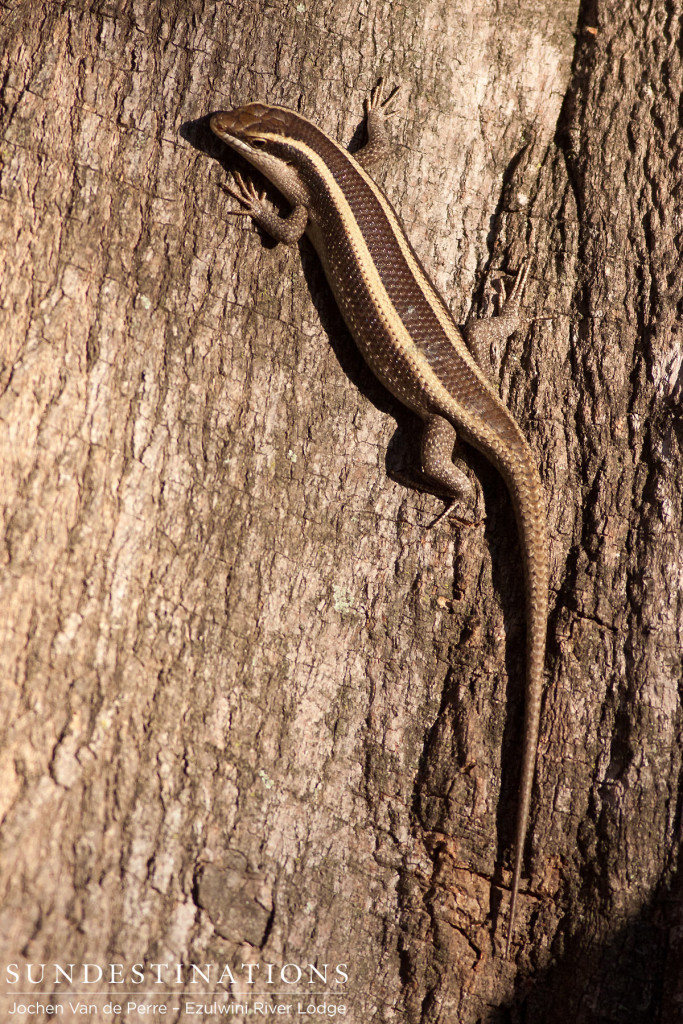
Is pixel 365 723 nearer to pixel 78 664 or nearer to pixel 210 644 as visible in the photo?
pixel 210 644

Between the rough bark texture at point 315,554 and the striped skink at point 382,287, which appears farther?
the striped skink at point 382,287

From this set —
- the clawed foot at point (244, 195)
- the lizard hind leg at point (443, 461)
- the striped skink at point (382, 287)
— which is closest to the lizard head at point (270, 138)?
the striped skink at point (382, 287)

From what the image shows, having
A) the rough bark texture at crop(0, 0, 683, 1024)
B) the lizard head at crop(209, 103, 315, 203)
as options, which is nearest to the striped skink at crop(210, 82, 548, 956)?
the lizard head at crop(209, 103, 315, 203)

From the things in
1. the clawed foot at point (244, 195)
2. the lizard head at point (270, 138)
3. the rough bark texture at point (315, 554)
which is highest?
the lizard head at point (270, 138)

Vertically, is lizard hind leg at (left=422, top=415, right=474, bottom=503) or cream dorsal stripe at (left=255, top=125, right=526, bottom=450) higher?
cream dorsal stripe at (left=255, top=125, right=526, bottom=450)

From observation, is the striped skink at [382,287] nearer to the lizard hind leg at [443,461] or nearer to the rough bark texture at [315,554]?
the lizard hind leg at [443,461]

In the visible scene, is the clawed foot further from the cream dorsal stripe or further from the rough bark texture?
the cream dorsal stripe

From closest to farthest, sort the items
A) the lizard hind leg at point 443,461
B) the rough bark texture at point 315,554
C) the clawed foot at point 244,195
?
the rough bark texture at point 315,554 < the lizard hind leg at point 443,461 < the clawed foot at point 244,195
